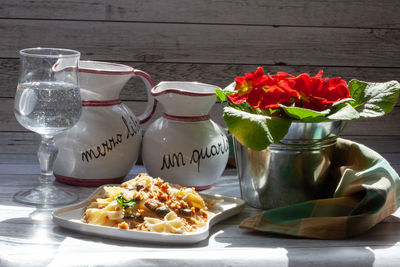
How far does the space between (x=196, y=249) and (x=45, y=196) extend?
347mm

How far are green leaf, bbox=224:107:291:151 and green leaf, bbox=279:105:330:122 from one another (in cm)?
2

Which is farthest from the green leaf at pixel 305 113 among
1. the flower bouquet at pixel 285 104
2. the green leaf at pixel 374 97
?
the green leaf at pixel 374 97

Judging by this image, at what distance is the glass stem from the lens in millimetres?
1067

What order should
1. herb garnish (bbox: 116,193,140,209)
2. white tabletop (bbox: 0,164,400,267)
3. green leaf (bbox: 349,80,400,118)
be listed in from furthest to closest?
green leaf (bbox: 349,80,400,118), herb garnish (bbox: 116,193,140,209), white tabletop (bbox: 0,164,400,267)

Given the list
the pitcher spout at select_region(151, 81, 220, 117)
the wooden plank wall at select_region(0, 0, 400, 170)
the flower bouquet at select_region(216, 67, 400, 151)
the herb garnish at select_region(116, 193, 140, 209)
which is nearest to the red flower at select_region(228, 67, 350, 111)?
the flower bouquet at select_region(216, 67, 400, 151)

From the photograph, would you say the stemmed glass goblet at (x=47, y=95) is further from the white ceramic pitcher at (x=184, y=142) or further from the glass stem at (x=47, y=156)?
the white ceramic pitcher at (x=184, y=142)

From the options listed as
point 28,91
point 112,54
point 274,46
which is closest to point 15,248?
point 28,91

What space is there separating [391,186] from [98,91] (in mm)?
579

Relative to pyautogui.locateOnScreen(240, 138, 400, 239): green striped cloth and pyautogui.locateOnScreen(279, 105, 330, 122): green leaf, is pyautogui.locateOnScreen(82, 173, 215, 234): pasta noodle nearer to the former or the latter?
pyautogui.locateOnScreen(240, 138, 400, 239): green striped cloth

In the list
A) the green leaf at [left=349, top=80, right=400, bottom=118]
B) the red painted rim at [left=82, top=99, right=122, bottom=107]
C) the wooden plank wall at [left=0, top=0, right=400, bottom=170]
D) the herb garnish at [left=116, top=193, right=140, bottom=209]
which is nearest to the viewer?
the herb garnish at [left=116, top=193, right=140, bottom=209]

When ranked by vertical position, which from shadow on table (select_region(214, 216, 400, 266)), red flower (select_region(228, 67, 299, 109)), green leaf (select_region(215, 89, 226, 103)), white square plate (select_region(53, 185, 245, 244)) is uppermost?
red flower (select_region(228, 67, 299, 109))

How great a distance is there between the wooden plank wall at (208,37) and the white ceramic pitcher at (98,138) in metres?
0.55

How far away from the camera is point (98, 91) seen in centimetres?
116

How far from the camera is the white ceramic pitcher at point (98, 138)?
1.14 metres
